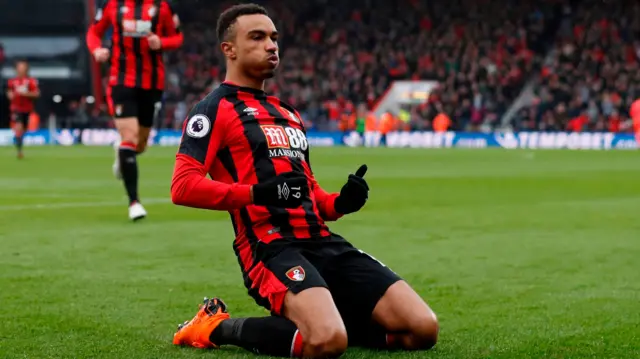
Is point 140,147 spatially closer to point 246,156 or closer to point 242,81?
point 242,81

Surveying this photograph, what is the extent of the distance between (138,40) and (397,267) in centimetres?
457

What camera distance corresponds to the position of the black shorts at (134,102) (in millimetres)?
10055

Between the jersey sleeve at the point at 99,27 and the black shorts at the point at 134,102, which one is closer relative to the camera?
the black shorts at the point at 134,102

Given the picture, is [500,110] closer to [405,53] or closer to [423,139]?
[423,139]

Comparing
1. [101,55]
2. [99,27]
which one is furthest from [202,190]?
[99,27]

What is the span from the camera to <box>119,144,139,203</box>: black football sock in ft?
31.7

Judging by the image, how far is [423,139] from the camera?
3606cm

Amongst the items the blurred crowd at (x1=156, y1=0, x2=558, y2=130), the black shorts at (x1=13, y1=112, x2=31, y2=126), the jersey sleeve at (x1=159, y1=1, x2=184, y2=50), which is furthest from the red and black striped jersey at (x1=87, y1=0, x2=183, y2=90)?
the blurred crowd at (x1=156, y1=0, x2=558, y2=130)

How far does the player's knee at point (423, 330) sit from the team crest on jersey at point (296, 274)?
0.47 m

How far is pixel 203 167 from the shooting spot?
14.6 feet

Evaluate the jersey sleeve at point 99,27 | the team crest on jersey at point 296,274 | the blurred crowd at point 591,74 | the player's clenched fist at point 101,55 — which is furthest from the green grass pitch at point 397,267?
the blurred crowd at point 591,74

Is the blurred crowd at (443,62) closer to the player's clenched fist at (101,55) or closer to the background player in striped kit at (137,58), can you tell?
the background player in striped kit at (137,58)

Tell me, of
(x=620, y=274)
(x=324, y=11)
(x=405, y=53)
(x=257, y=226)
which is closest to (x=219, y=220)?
(x=620, y=274)

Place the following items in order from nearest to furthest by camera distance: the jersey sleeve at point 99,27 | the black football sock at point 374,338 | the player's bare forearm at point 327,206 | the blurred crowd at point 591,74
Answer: the black football sock at point 374,338 < the player's bare forearm at point 327,206 < the jersey sleeve at point 99,27 < the blurred crowd at point 591,74
